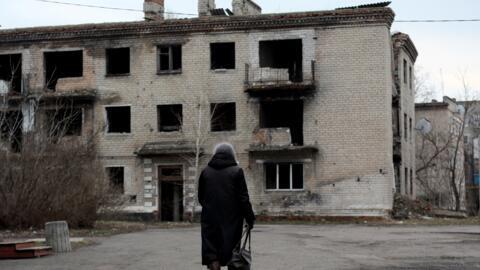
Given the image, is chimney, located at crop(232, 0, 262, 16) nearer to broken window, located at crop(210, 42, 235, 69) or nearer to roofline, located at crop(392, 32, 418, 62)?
broken window, located at crop(210, 42, 235, 69)

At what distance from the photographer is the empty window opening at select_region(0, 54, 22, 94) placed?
1625 inches

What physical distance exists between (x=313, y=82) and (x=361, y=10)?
4.19 meters

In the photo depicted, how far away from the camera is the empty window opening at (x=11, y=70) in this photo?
41.3m

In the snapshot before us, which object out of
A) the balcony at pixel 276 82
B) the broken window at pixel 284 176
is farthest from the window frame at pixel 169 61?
the broken window at pixel 284 176

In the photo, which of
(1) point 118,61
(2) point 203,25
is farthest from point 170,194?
(2) point 203,25

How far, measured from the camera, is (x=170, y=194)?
39188mm

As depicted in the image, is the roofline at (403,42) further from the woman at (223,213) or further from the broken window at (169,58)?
the woman at (223,213)

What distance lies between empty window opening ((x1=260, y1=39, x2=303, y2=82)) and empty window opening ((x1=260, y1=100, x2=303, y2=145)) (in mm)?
1635

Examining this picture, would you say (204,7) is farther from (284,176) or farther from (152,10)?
(284,176)

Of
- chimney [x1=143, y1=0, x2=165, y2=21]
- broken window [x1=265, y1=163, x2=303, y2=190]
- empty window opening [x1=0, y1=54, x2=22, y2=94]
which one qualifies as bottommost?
broken window [x1=265, y1=163, x2=303, y2=190]

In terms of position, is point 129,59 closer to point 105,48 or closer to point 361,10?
point 105,48

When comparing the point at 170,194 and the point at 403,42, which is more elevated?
the point at 403,42

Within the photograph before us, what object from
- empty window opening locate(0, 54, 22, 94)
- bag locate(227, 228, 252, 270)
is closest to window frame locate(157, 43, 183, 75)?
empty window opening locate(0, 54, 22, 94)

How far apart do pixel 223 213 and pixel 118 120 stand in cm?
3269
